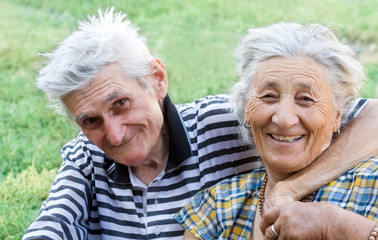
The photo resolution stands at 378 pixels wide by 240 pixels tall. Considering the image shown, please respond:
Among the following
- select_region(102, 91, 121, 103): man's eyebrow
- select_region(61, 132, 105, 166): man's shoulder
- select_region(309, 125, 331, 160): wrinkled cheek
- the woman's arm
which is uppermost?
select_region(102, 91, 121, 103): man's eyebrow

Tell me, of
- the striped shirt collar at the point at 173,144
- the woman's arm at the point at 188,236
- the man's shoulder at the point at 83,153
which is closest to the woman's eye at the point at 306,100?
the striped shirt collar at the point at 173,144

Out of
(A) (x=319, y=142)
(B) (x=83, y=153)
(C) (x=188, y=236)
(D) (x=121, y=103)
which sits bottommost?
(C) (x=188, y=236)

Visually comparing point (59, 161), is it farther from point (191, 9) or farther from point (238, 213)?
point (191, 9)

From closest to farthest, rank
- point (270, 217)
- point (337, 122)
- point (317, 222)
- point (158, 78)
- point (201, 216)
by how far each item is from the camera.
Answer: point (317, 222), point (270, 217), point (337, 122), point (201, 216), point (158, 78)

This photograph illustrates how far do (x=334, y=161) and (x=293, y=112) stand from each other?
0.98ft

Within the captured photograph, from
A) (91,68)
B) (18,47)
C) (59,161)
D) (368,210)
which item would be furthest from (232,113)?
(18,47)

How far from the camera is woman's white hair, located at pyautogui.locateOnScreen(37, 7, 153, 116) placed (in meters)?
2.92

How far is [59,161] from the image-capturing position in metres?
5.10

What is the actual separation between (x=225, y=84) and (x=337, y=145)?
138 inches

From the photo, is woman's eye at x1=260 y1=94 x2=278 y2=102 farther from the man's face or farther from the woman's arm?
the woman's arm

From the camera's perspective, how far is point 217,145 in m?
3.31

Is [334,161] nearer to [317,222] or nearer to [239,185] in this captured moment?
[317,222]

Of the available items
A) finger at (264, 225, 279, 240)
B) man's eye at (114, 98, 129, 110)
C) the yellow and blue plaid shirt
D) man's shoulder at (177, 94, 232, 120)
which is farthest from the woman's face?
man's eye at (114, 98, 129, 110)

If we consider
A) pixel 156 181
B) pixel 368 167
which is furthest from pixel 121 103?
pixel 368 167
